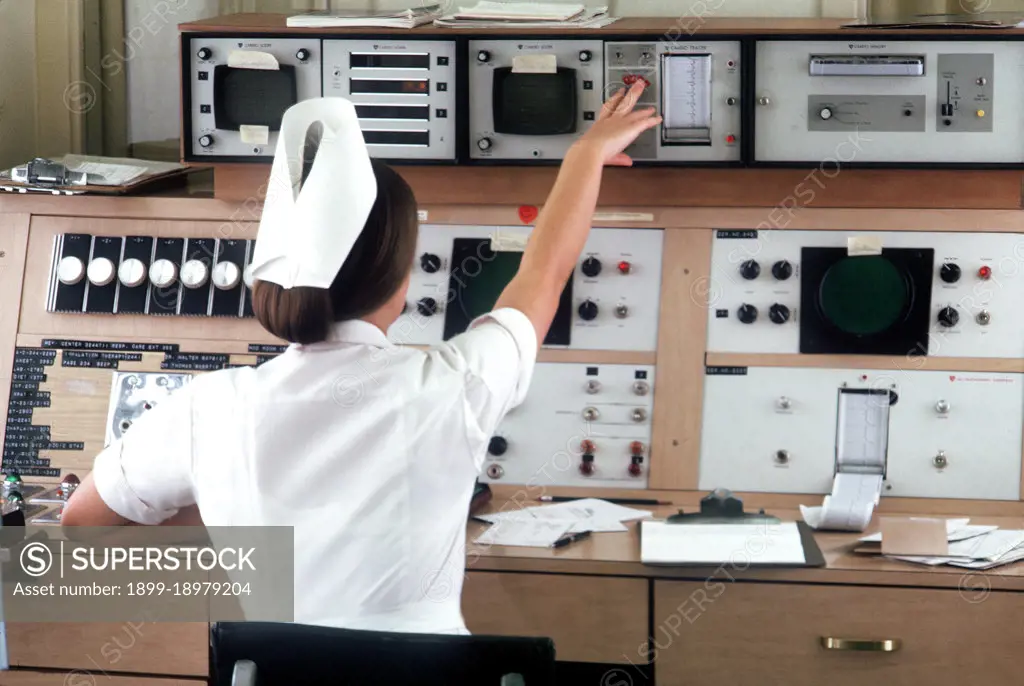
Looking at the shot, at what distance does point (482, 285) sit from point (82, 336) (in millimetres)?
896

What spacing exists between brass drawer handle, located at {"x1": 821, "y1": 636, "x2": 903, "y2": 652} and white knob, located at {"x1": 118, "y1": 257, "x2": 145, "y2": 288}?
1.60 m

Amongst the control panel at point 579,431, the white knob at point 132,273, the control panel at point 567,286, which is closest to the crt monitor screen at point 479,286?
the control panel at point 567,286

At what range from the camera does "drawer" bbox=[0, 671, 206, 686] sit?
2.20 meters

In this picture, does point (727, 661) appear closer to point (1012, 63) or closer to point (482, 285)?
point (482, 285)

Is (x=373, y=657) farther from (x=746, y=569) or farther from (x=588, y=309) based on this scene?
(x=588, y=309)

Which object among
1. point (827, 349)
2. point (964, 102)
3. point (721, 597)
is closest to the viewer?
point (721, 597)

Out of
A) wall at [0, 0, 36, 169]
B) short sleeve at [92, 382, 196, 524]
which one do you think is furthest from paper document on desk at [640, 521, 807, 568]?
wall at [0, 0, 36, 169]

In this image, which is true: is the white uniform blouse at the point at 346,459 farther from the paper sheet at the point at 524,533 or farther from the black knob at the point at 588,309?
the black knob at the point at 588,309

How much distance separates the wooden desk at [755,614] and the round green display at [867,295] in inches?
19.2

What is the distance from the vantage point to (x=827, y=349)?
244 centimetres

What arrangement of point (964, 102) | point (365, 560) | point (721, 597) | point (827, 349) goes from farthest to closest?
point (827, 349)
point (964, 102)
point (721, 597)
point (365, 560)

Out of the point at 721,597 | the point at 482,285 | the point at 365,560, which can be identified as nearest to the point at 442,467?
the point at 365,560

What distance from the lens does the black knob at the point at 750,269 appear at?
96.5 inches

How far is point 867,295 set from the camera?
7.97 feet
